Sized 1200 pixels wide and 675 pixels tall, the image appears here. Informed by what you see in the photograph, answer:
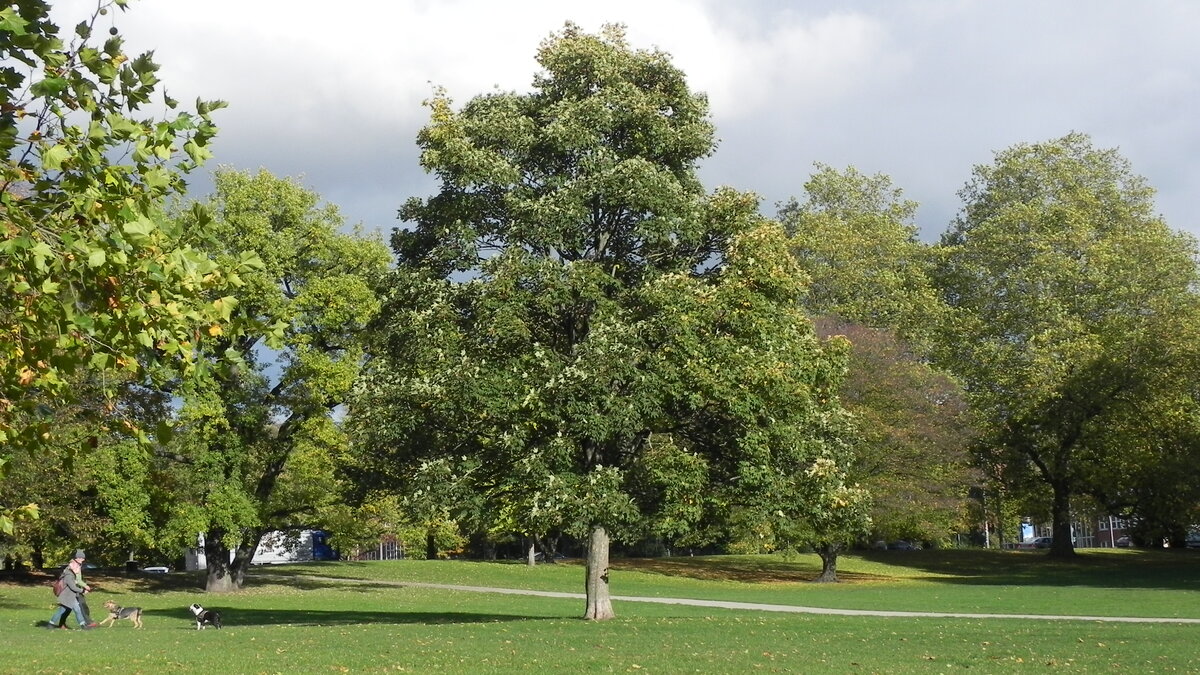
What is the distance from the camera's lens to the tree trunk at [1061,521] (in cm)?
5134

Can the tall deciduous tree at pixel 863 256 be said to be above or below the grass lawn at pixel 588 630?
above

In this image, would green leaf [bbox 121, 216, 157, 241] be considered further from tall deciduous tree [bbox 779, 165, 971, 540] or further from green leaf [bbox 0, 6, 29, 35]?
tall deciduous tree [bbox 779, 165, 971, 540]

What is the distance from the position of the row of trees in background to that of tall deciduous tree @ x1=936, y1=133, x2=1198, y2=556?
16cm

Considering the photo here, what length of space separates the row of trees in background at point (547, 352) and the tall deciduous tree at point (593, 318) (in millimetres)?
70

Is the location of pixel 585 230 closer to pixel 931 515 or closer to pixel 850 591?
pixel 850 591

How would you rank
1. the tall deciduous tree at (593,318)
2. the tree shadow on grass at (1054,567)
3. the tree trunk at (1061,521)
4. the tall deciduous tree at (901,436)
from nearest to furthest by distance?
the tall deciduous tree at (593,318), the tall deciduous tree at (901,436), the tree shadow on grass at (1054,567), the tree trunk at (1061,521)

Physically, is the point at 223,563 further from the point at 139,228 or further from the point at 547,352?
the point at 139,228

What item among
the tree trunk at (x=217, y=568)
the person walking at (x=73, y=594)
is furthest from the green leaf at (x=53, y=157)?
the tree trunk at (x=217, y=568)

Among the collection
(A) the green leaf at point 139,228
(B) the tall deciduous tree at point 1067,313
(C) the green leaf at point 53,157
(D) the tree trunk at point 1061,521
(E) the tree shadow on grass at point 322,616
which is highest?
(B) the tall deciduous tree at point 1067,313

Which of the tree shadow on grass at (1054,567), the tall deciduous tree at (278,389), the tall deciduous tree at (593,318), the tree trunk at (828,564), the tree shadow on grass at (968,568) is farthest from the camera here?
the tree shadow on grass at (968,568)

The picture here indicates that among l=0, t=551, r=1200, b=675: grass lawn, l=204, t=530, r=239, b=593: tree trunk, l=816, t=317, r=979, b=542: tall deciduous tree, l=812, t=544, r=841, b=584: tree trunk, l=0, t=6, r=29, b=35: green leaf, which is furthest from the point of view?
l=812, t=544, r=841, b=584: tree trunk

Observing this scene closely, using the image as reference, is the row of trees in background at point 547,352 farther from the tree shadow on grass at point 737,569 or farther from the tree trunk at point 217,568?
the tree shadow on grass at point 737,569

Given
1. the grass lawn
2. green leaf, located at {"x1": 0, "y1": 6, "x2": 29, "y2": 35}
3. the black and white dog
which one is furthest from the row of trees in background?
the black and white dog

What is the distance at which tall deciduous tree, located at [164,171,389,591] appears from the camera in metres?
31.8
